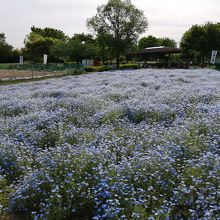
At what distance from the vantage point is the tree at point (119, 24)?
162ft

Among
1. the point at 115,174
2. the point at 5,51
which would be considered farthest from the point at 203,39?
the point at 115,174

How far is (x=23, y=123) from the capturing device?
7645 mm

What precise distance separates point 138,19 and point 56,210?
159 feet

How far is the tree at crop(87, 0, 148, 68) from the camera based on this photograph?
49.3 meters

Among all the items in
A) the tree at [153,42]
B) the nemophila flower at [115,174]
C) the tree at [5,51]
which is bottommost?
the nemophila flower at [115,174]

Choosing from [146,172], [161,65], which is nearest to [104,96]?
[146,172]

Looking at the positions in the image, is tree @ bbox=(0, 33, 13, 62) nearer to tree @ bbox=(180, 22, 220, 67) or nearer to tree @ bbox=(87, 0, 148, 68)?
tree @ bbox=(87, 0, 148, 68)

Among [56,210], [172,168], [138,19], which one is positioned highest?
[138,19]

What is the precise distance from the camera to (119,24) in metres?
49.6

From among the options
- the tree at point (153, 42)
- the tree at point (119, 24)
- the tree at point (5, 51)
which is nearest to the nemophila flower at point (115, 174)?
the tree at point (119, 24)

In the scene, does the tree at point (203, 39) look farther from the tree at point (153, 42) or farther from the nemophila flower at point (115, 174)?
the nemophila flower at point (115, 174)

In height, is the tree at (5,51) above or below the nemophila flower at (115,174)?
above

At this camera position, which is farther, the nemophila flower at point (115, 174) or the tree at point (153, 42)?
the tree at point (153, 42)

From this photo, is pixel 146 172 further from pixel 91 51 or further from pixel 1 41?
pixel 1 41
